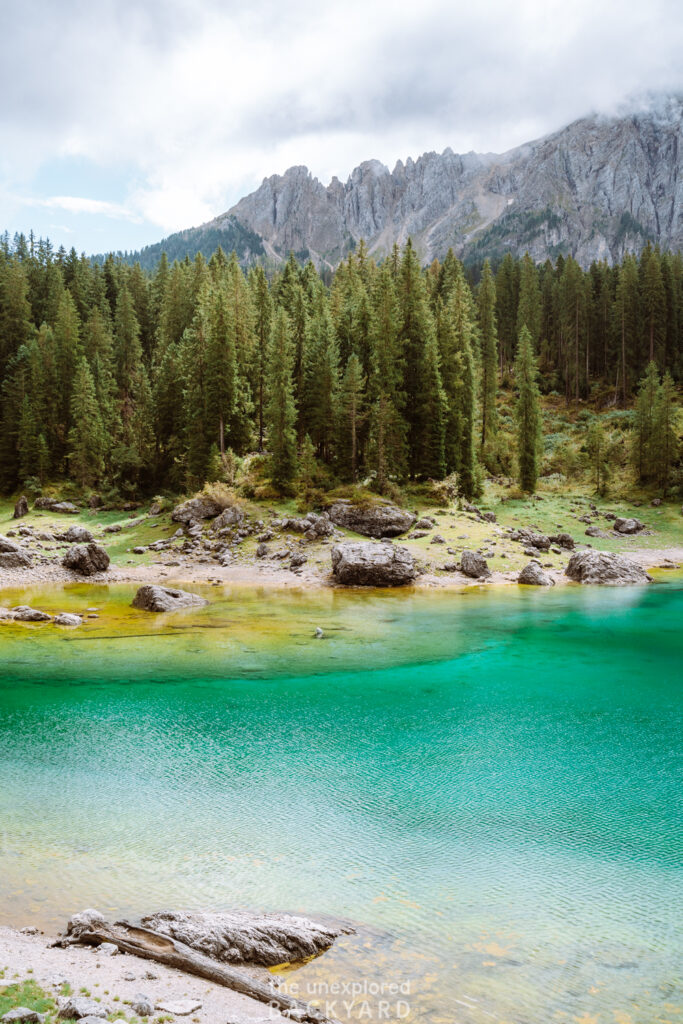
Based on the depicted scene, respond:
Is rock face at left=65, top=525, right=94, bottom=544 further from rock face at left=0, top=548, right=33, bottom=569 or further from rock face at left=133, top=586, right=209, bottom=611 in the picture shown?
rock face at left=133, top=586, right=209, bottom=611

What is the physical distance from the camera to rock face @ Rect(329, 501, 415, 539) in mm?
43781

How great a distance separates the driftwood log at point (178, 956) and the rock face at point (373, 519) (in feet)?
119

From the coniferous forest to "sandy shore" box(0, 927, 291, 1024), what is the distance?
140 ft

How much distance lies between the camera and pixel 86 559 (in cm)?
3856

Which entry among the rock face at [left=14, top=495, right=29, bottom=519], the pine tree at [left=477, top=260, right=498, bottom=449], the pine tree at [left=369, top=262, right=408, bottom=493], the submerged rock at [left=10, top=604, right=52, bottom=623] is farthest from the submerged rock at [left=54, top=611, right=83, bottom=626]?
the pine tree at [left=477, top=260, right=498, bottom=449]

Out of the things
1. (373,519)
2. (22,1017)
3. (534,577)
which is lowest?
(534,577)

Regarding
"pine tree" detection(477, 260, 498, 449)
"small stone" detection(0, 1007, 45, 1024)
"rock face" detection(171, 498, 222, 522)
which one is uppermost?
"pine tree" detection(477, 260, 498, 449)

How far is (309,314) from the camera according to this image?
208ft

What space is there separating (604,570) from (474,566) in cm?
775

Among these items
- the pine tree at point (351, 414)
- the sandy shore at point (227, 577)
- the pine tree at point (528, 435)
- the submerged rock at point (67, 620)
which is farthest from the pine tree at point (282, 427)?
the pine tree at point (528, 435)

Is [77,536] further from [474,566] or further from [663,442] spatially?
[663,442]

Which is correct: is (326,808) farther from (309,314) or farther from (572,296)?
(572,296)

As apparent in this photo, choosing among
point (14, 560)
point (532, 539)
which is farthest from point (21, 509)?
point (532, 539)

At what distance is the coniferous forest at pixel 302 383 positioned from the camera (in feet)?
174
